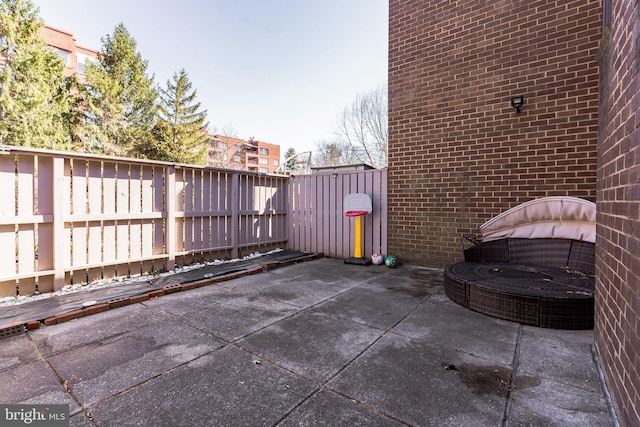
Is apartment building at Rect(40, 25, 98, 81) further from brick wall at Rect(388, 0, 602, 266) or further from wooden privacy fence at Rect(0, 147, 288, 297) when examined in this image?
brick wall at Rect(388, 0, 602, 266)

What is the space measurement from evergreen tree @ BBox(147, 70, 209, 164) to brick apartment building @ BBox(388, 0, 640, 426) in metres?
17.1

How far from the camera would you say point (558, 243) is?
3.71 m

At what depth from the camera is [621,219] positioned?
1.55 meters

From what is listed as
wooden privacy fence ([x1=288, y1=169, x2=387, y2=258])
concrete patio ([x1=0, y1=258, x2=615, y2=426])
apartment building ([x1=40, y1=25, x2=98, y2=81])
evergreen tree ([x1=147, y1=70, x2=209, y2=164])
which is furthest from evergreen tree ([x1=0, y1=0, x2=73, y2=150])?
concrete patio ([x1=0, y1=258, x2=615, y2=426])

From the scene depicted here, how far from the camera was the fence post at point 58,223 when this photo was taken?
3477 mm

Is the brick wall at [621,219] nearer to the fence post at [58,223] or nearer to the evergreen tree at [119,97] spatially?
the fence post at [58,223]

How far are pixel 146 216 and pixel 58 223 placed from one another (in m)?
1.04

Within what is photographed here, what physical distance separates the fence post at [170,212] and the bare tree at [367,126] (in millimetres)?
14954

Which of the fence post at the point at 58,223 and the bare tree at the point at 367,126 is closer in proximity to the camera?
the fence post at the point at 58,223

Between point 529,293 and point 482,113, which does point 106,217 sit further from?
point 482,113

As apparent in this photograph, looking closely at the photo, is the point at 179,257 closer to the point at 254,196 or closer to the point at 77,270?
the point at 77,270

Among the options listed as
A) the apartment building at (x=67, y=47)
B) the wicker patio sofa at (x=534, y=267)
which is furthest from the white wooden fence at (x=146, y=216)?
the apartment building at (x=67, y=47)

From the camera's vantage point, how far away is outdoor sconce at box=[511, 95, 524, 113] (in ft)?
14.1

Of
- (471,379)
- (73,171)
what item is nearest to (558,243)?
(471,379)
